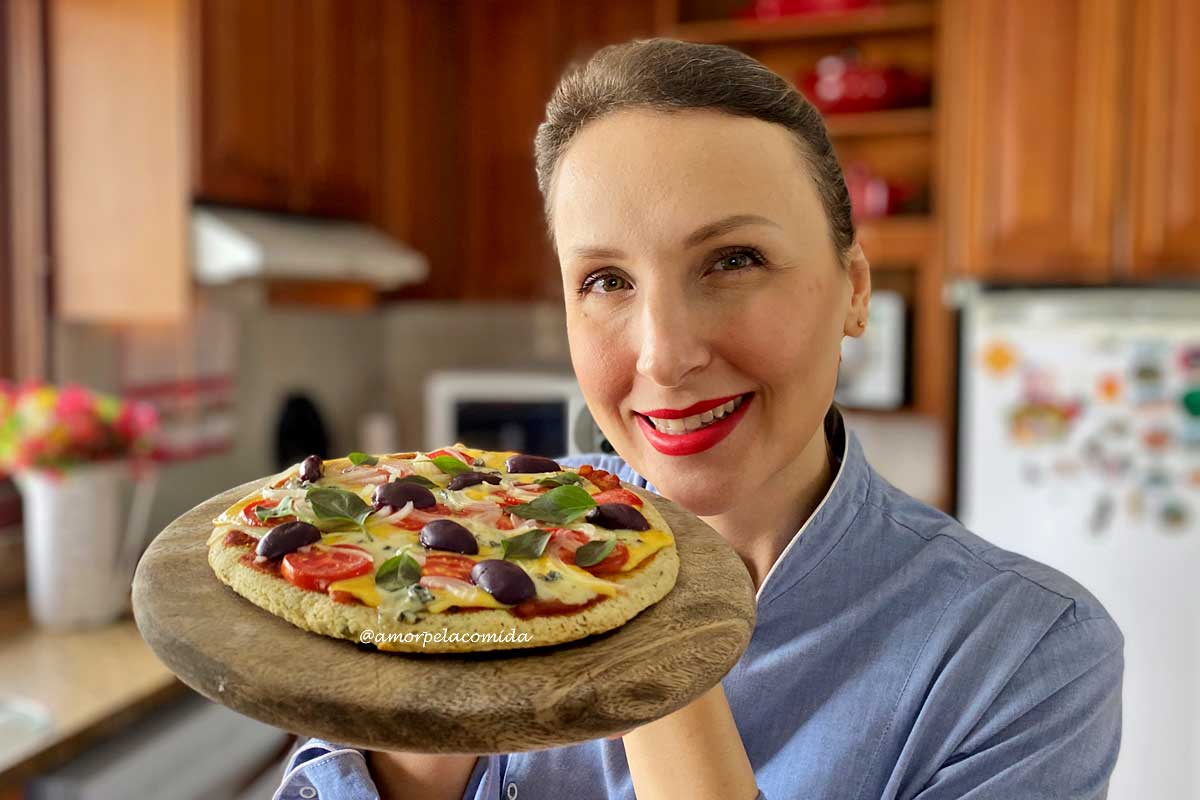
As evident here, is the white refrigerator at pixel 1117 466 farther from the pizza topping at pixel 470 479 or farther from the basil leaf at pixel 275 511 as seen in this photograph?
the basil leaf at pixel 275 511

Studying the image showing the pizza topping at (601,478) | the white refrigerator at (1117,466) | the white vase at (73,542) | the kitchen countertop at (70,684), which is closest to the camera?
the pizza topping at (601,478)

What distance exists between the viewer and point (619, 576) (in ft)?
2.46

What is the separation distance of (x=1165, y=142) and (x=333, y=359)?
2744mm

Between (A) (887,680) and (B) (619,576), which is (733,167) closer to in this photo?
(B) (619,576)

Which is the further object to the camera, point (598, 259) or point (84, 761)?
point (84, 761)

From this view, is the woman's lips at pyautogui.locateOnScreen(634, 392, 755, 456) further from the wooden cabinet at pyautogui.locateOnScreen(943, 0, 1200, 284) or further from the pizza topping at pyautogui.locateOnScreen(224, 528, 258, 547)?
the wooden cabinet at pyautogui.locateOnScreen(943, 0, 1200, 284)

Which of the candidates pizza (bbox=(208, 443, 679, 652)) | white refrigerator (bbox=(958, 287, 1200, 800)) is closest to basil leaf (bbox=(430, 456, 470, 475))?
pizza (bbox=(208, 443, 679, 652))

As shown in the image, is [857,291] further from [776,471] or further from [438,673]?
[438,673]

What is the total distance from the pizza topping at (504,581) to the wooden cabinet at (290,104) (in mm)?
1932

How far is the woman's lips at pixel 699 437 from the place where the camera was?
842 millimetres

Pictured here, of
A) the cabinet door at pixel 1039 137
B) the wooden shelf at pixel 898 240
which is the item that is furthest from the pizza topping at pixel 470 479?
the wooden shelf at pixel 898 240

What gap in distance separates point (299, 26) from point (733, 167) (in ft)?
7.57

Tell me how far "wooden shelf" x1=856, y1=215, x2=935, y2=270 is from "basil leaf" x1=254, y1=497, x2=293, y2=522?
265cm

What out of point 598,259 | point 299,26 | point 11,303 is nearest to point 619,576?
point 598,259
